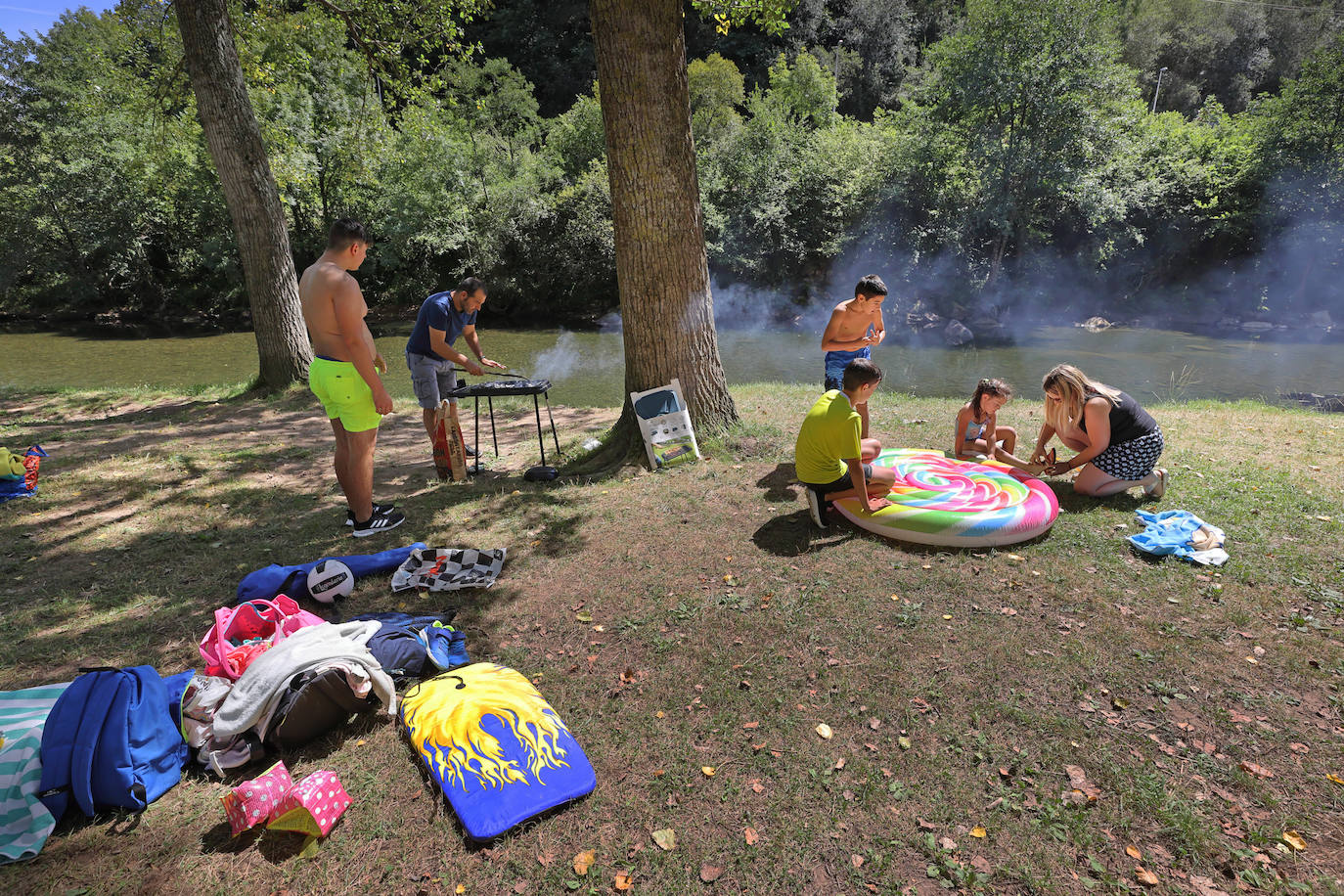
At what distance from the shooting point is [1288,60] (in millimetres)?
44875

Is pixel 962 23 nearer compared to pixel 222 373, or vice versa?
pixel 222 373

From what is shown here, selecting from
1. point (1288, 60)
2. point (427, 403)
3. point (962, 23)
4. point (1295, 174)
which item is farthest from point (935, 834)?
point (1288, 60)

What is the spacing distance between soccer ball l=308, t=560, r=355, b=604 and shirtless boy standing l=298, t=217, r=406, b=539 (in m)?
1.03

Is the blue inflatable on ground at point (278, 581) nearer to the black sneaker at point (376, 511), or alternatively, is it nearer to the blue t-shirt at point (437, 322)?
the black sneaker at point (376, 511)

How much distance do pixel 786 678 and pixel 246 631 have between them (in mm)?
2899

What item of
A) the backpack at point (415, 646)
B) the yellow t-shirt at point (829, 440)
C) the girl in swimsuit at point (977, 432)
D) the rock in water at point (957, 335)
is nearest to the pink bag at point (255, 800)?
the backpack at point (415, 646)

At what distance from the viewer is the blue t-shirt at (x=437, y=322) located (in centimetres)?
633

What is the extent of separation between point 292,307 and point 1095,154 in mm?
23305

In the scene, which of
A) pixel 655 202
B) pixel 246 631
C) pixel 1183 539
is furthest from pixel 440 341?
pixel 1183 539

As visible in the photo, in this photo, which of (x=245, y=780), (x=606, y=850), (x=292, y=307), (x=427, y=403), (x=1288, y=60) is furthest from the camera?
(x=1288, y=60)

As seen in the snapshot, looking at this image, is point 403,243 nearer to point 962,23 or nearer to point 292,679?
point 962,23

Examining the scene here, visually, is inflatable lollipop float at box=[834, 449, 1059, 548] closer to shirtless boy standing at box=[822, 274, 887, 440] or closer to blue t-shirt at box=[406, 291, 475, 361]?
shirtless boy standing at box=[822, 274, 887, 440]

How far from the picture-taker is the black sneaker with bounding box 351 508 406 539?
5241mm

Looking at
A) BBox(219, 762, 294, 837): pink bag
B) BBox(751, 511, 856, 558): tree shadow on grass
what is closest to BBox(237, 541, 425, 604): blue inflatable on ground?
BBox(219, 762, 294, 837): pink bag
